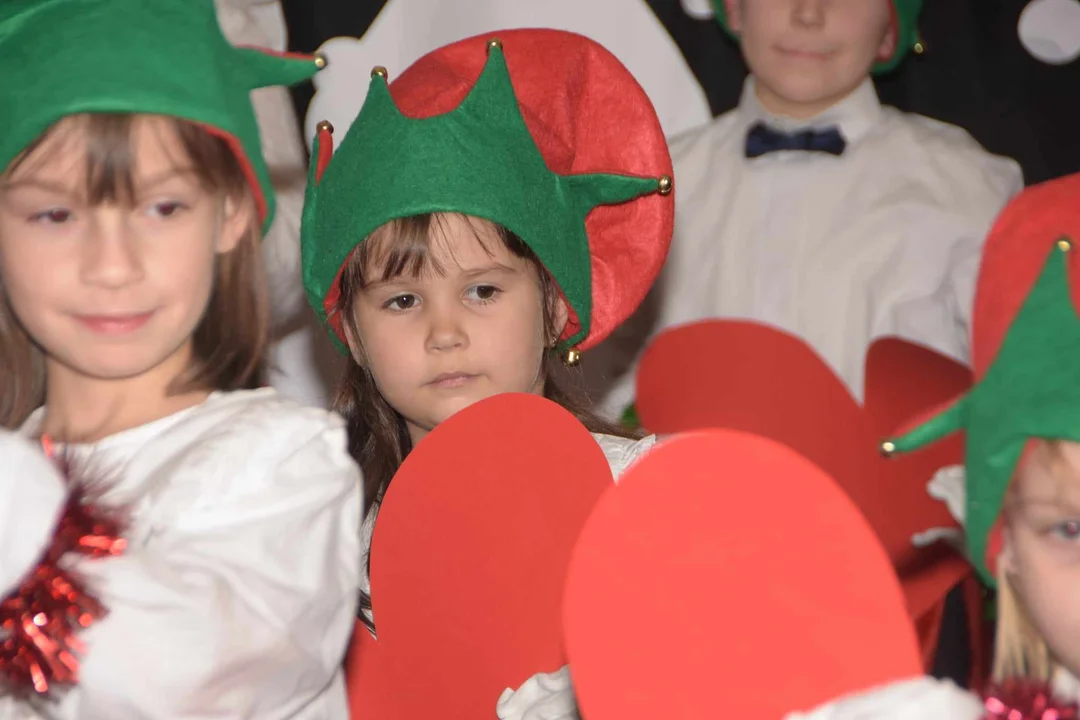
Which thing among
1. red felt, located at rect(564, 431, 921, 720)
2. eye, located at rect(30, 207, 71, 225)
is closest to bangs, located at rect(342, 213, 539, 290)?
eye, located at rect(30, 207, 71, 225)

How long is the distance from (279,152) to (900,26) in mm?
987

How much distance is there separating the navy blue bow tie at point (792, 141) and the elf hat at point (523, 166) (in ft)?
1.90

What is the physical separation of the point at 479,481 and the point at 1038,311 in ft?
1.72

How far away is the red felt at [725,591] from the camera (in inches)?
42.3

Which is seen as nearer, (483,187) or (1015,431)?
(1015,431)

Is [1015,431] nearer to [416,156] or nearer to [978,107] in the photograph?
[416,156]

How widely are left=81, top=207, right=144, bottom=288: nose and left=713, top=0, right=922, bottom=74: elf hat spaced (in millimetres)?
1307

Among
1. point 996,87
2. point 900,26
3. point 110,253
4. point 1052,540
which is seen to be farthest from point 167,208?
point 996,87

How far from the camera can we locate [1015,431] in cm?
112

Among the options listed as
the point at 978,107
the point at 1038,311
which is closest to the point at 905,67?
the point at 978,107

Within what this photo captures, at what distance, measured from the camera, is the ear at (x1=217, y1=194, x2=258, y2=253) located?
1.33m

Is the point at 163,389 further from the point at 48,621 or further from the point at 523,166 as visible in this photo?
the point at 523,166

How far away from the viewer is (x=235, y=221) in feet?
4.39

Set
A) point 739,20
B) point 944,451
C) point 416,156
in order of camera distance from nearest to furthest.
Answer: point 416,156 → point 944,451 → point 739,20
